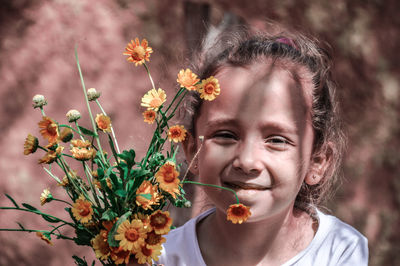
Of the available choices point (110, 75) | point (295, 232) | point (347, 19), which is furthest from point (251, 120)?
point (347, 19)

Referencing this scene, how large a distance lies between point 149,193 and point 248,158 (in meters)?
0.36

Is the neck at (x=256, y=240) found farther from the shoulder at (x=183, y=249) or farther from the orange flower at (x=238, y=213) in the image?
the orange flower at (x=238, y=213)

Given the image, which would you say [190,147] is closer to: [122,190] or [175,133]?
[175,133]

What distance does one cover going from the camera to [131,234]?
125 centimetres

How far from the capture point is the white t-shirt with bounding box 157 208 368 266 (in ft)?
5.99

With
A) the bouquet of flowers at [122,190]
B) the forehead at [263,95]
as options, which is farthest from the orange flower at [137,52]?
the forehead at [263,95]

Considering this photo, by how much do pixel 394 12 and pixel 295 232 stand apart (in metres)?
1.57

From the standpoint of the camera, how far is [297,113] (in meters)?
1.66

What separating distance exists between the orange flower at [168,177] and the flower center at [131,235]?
0.12 metres

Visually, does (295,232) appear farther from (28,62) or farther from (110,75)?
(28,62)

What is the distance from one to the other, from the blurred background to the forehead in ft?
2.34

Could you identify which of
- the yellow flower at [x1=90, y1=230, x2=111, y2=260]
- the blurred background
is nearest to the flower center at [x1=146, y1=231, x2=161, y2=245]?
the yellow flower at [x1=90, y1=230, x2=111, y2=260]

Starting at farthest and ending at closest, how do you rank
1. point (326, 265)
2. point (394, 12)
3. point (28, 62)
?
point (394, 12) < point (28, 62) < point (326, 265)

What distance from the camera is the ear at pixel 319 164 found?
184 cm
